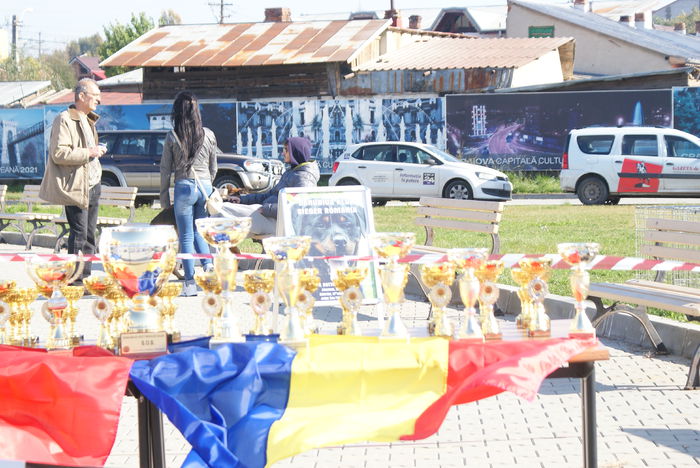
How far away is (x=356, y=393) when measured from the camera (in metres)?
3.93

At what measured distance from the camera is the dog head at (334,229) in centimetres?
866

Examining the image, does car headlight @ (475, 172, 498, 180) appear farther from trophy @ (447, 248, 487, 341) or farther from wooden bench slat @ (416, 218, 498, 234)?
trophy @ (447, 248, 487, 341)

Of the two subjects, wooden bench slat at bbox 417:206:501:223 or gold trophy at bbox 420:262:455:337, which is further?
wooden bench slat at bbox 417:206:501:223

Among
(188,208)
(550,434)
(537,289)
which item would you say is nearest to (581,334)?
(537,289)

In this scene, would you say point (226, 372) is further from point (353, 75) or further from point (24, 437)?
point (353, 75)

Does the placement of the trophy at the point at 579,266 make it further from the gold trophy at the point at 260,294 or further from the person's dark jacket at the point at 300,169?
the person's dark jacket at the point at 300,169

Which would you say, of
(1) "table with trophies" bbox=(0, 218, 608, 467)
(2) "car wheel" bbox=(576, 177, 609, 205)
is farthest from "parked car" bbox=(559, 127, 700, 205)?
(1) "table with trophies" bbox=(0, 218, 608, 467)

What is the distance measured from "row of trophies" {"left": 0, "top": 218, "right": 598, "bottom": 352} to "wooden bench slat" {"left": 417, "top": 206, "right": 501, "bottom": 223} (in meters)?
6.96

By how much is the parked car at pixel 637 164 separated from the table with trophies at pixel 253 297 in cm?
2162

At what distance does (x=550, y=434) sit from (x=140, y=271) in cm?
287

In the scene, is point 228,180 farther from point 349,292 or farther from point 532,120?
point 349,292

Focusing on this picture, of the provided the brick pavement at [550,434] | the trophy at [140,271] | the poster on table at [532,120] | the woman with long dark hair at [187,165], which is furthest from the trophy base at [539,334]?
the poster on table at [532,120]

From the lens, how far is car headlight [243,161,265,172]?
26.6m

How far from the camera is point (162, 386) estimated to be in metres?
3.89
